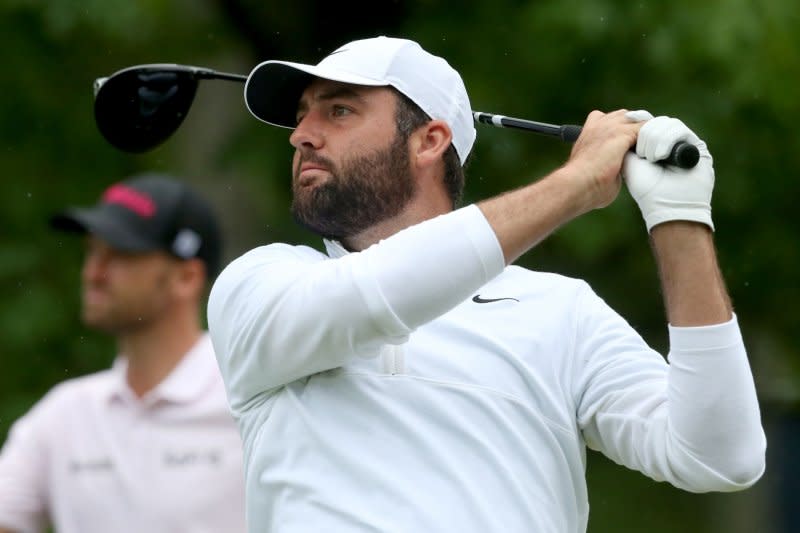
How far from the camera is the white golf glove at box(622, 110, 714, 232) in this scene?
133 inches

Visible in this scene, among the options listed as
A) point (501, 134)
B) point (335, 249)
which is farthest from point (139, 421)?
point (501, 134)

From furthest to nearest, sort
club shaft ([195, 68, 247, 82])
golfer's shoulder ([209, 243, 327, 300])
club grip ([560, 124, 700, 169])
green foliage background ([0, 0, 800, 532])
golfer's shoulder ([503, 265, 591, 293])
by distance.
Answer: green foliage background ([0, 0, 800, 532]), club shaft ([195, 68, 247, 82]), golfer's shoulder ([503, 265, 591, 293]), golfer's shoulder ([209, 243, 327, 300]), club grip ([560, 124, 700, 169])

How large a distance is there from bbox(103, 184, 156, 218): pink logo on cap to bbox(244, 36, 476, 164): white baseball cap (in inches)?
64.6

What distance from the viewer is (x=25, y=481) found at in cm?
511

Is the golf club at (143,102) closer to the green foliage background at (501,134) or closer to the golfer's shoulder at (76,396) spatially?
the golfer's shoulder at (76,396)

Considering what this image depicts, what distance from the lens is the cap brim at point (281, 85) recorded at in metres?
3.90

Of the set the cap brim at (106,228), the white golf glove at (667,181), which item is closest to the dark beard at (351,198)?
the white golf glove at (667,181)

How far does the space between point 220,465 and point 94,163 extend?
366 centimetres

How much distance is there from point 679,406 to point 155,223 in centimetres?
268

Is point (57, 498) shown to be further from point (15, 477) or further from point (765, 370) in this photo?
point (765, 370)

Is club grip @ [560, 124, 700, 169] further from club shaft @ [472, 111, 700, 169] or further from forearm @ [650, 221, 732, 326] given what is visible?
forearm @ [650, 221, 732, 326]

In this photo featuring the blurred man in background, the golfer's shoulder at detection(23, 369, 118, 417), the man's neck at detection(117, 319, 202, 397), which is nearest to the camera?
the blurred man in background

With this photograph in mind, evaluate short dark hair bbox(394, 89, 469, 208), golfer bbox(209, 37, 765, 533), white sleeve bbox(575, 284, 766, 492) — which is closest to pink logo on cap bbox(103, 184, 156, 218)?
short dark hair bbox(394, 89, 469, 208)

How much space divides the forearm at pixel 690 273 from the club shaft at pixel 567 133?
0.12m
